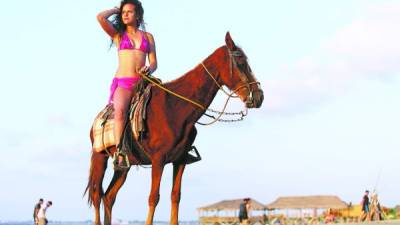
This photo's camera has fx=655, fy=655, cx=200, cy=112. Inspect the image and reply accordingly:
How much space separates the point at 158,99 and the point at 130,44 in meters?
0.95

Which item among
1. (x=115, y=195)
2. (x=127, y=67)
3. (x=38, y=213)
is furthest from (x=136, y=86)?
(x=38, y=213)

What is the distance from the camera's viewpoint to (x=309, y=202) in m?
76.5

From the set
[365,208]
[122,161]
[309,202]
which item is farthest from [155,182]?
[309,202]

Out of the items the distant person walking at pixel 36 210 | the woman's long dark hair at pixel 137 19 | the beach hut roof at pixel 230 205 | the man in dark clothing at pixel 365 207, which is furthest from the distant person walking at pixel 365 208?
the beach hut roof at pixel 230 205

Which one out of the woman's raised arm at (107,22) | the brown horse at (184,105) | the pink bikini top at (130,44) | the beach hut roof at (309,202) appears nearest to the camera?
the brown horse at (184,105)

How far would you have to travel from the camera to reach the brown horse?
8.26 meters

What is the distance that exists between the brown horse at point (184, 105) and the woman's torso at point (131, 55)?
51cm

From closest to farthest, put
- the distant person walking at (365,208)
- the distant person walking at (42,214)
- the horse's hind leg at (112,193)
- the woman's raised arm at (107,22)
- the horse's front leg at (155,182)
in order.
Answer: the horse's front leg at (155,182) < the woman's raised arm at (107,22) < the horse's hind leg at (112,193) < the distant person walking at (42,214) < the distant person walking at (365,208)

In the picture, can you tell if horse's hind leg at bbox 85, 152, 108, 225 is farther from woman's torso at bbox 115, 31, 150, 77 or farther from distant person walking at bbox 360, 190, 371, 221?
distant person walking at bbox 360, 190, 371, 221

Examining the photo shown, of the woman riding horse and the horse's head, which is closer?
the horse's head

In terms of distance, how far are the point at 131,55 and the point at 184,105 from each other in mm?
1098

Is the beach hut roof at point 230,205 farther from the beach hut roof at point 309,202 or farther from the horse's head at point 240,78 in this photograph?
the horse's head at point 240,78

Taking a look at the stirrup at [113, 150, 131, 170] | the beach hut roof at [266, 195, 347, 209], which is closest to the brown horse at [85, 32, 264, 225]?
the stirrup at [113, 150, 131, 170]

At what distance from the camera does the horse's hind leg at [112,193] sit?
9828 millimetres
